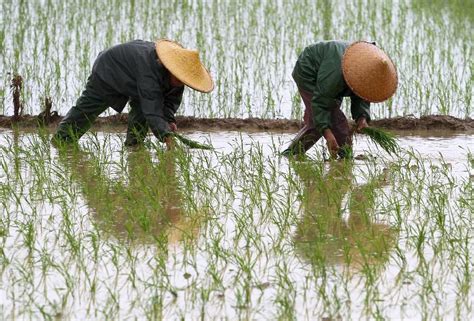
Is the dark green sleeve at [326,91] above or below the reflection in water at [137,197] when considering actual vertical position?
above

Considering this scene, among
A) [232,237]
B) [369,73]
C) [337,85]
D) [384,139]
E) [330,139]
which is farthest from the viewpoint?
[384,139]

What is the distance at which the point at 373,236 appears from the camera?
14.4ft

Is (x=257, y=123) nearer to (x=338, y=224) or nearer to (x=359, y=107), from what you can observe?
(x=359, y=107)

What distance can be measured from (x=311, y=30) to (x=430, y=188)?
15.7ft

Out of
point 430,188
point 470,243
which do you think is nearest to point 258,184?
point 430,188

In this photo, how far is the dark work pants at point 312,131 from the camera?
6078mm

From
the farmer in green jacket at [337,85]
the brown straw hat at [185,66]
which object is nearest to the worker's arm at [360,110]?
the farmer in green jacket at [337,85]

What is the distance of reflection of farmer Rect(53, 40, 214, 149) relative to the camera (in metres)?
5.95

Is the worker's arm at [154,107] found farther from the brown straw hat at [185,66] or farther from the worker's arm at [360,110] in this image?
the worker's arm at [360,110]

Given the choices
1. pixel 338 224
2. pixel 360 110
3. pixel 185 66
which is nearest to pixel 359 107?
pixel 360 110

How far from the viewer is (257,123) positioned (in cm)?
733

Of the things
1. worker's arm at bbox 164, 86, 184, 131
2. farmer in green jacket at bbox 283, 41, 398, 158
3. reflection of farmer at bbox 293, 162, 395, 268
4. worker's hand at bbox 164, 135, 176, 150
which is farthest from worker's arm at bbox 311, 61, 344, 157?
worker's arm at bbox 164, 86, 184, 131

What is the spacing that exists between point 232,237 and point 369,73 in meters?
1.49

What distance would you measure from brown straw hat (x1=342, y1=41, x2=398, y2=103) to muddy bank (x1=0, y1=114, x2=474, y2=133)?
1.67 meters
